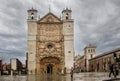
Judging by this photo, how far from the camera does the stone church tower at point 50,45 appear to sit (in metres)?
59.7

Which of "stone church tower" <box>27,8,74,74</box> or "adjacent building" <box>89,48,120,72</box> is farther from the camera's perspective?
"stone church tower" <box>27,8,74,74</box>

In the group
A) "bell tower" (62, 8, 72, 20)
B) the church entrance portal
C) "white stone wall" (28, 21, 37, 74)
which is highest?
"bell tower" (62, 8, 72, 20)

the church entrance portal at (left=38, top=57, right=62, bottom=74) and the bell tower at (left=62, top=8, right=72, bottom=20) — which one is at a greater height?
the bell tower at (left=62, top=8, right=72, bottom=20)

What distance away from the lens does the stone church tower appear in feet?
196

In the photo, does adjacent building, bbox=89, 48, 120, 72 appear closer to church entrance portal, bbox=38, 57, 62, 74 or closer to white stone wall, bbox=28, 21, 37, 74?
church entrance portal, bbox=38, 57, 62, 74

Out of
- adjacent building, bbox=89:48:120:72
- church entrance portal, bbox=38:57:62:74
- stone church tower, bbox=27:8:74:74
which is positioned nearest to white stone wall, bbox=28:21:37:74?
stone church tower, bbox=27:8:74:74

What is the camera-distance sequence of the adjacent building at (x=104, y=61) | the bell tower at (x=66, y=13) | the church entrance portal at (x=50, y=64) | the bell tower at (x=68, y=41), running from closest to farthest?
the adjacent building at (x=104, y=61) → the bell tower at (x=68, y=41) → the church entrance portal at (x=50, y=64) → the bell tower at (x=66, y=13)

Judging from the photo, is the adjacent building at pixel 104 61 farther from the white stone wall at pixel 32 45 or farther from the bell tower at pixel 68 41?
the white stone wall at pixel 32 45

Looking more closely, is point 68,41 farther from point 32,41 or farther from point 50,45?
point 32,41

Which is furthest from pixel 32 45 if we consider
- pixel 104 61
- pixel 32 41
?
pixel 104 61

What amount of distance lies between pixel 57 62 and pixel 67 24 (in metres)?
9.81

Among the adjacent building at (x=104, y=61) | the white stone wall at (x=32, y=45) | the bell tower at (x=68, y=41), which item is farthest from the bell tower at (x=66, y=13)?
the adjacent building at (x=104, y=61)

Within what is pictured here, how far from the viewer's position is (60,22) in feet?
204

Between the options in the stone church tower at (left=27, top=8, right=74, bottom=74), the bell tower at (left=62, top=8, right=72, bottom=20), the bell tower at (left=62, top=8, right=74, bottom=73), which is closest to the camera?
the bell tower at (left=62, top=8, right=74, bottom=73)
